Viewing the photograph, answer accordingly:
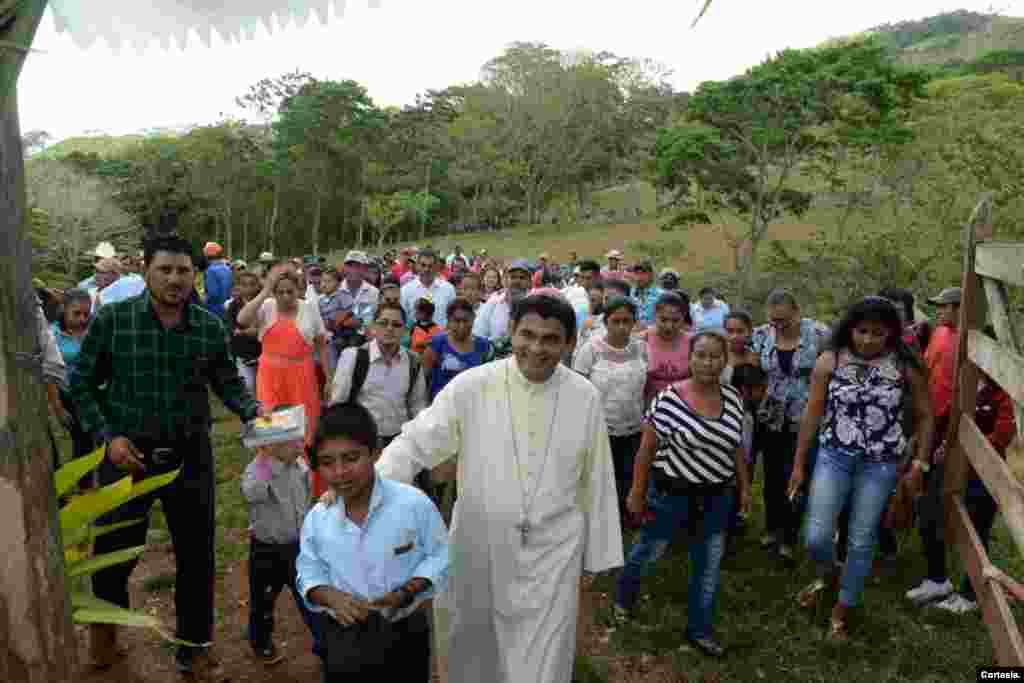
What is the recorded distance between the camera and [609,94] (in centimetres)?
3509

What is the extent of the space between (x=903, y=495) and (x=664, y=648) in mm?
1343

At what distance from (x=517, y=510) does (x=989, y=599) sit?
1826 millimetres

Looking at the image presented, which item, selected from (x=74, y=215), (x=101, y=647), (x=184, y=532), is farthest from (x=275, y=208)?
(x=184, y=532)

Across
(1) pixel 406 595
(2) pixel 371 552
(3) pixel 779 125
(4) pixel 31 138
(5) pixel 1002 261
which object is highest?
(3) pixel 779 125

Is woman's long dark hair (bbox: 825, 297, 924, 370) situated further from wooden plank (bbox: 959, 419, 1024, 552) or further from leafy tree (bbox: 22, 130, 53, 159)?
leafy tree (bbox: 22, 130, 53, 159)

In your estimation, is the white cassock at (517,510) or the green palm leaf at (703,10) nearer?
the green palm leaf at (703,10)

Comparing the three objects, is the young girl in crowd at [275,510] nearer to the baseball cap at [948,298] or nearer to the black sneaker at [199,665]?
the black sneaker at [199,665]

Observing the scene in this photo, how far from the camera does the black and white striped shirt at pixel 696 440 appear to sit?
321 cm

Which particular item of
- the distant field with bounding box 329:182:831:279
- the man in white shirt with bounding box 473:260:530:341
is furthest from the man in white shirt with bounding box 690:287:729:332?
the distant field with bounding box 329:182:831:279

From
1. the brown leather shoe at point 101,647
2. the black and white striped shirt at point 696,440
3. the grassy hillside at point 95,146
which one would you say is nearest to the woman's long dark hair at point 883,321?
the black and white striped shirt at point 696,440

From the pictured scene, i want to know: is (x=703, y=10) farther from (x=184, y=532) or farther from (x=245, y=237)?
(x=245, y=237)

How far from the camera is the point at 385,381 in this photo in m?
4.25

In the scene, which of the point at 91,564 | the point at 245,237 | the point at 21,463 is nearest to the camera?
the point at 21,463

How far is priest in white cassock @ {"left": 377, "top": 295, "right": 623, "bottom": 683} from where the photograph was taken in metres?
2.29
